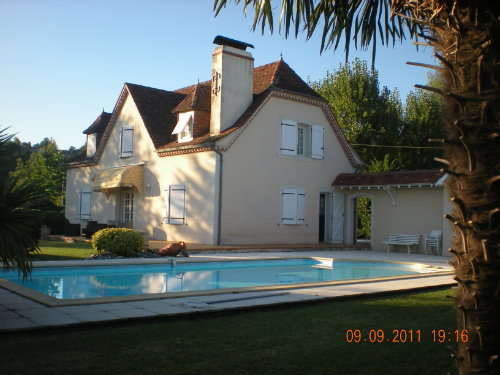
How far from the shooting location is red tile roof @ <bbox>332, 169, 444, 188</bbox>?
761 inches

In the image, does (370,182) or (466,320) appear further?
(370,182)

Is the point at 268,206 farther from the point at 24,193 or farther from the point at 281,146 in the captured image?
the point at 24,193

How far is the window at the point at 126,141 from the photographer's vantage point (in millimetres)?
24077

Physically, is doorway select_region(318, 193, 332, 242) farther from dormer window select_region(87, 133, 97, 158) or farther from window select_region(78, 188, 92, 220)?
dormer window select_region(87, 133, 97, 158)

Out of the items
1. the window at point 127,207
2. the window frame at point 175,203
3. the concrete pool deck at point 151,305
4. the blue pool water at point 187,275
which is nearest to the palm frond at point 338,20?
the concrete pool deck at point 151,305

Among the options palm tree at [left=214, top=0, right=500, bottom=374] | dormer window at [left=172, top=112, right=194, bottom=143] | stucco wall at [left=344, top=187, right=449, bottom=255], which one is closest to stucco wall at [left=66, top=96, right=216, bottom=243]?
Answer: dormer window at [left=172, top=112, right=194, bottom=143]

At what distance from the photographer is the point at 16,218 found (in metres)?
5.77

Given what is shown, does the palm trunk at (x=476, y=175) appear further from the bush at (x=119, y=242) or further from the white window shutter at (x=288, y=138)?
the white window shutter at (x=288, y=138)

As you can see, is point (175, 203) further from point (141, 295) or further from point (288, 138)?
point (141, 295)

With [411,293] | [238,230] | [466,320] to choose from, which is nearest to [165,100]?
[238,230]

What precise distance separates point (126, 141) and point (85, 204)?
506 centimetres

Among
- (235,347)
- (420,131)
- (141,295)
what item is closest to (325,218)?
(420,131)

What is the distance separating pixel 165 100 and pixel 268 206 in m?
8.37

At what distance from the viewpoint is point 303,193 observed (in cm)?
2209
